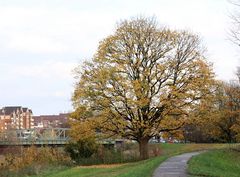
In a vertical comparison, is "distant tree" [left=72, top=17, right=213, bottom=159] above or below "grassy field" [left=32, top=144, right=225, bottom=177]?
above

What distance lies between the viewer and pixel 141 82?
40.1 m

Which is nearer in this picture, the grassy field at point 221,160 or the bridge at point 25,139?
the grassy field at point 221,160

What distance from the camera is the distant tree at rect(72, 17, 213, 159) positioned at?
4034cm

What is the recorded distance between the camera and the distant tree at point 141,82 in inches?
1588

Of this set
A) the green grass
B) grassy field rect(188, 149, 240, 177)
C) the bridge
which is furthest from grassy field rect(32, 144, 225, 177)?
the bridge

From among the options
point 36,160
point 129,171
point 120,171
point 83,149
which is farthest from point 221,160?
point 36,160

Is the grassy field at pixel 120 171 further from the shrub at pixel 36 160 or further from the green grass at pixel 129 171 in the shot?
the shrub at pixel 36 160

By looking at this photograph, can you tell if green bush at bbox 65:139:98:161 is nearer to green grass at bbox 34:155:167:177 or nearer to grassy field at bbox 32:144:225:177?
grassy field at bbox 32:144:225:177

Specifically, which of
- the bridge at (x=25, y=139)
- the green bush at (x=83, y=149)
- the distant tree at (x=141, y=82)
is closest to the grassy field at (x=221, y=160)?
the distant tree at (x=141, y=82)

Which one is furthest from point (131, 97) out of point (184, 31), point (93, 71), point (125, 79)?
point (184, 31)

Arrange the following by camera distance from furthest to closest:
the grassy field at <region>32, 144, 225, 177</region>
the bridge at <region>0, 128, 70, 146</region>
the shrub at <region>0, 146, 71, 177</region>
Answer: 1. the bridge at <region>0, 128, 70, 146</region>
2. the shrub at <region>0, 146, 71, 177</region>
3. the grassy field at <region>32, 144, 225, 177</region>

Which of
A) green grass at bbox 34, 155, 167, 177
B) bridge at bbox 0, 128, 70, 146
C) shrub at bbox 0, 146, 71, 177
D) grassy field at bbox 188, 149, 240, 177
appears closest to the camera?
green grass at bbox 34, 155, 167, 177

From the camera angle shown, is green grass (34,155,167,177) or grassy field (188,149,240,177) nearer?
green grass (34,155,167,177)

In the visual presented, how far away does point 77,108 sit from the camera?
41.6 m
